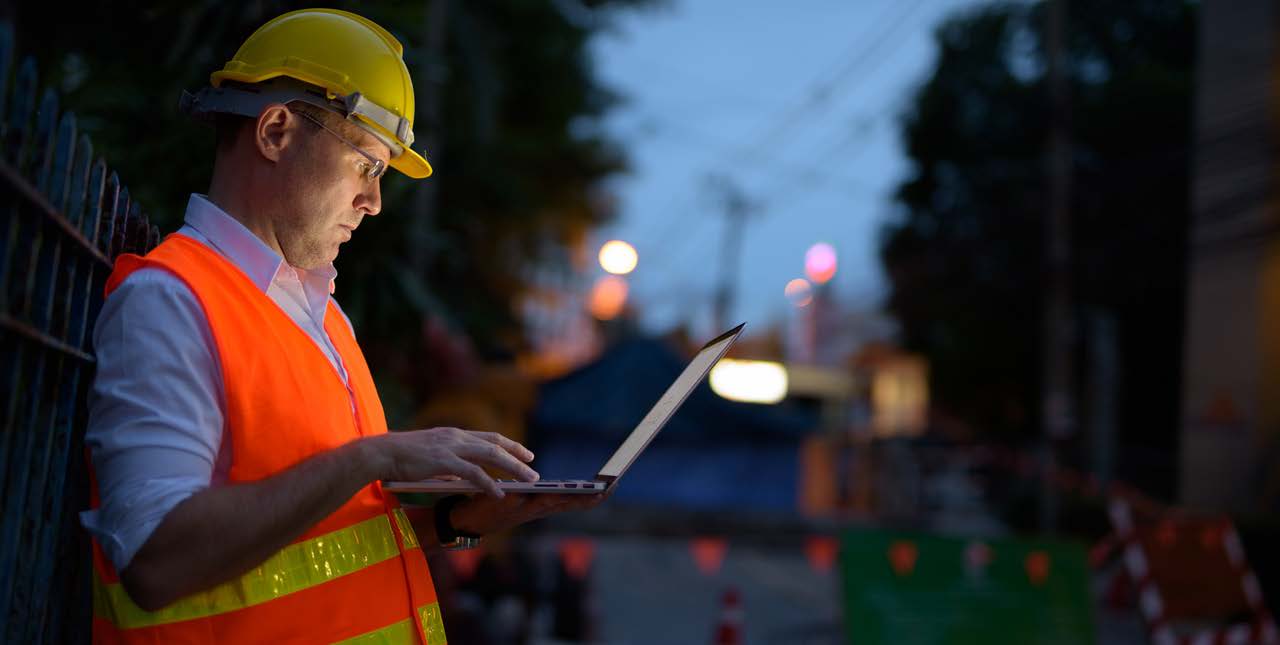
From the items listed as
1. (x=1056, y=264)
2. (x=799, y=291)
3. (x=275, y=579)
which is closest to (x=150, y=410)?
(x=275, y=579)

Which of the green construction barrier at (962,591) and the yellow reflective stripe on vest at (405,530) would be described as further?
the green construction barrier at (962,591)

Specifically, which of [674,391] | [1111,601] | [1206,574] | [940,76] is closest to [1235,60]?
[1111,601]

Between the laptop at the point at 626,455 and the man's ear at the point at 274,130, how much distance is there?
525mm

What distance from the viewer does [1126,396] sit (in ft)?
93.5

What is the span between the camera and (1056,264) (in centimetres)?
1945

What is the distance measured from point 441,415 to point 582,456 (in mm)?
2374

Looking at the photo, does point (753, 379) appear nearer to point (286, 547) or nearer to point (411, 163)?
point (411, 163)

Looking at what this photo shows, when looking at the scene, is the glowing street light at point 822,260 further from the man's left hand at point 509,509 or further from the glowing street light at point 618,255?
the man's left hand at point 509,509

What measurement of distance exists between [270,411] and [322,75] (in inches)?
20.2

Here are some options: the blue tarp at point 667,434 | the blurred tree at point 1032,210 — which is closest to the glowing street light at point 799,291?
the blurred tree at point 1032,210

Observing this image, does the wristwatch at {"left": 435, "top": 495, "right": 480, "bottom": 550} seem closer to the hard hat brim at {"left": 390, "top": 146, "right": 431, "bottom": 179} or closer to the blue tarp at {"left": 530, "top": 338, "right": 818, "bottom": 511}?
the hard hat brim at {"left": 390, "top": 146, "right": 431, "bottom": 179}

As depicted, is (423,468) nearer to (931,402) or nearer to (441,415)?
(441,415)

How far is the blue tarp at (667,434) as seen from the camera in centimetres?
1112

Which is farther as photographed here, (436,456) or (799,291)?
(799,291)
